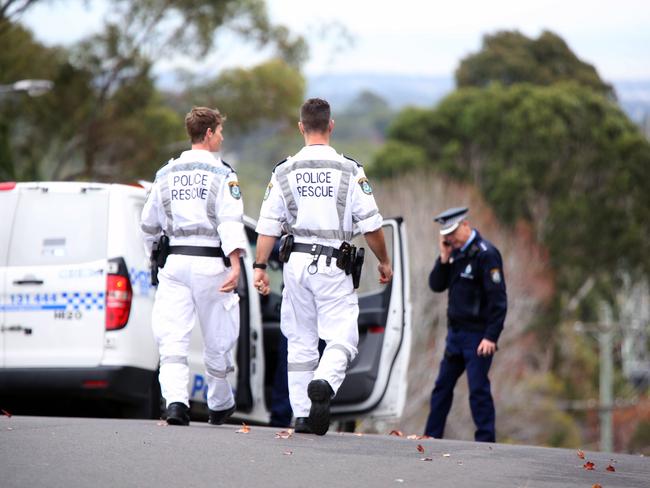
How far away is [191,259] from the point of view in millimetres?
8672

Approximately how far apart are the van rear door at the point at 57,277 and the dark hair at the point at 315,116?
1.84 meters

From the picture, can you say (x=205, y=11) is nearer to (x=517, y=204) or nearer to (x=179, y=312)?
(x=517, y=204)

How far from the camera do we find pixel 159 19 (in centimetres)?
3450

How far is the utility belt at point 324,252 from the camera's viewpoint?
8.30 metres

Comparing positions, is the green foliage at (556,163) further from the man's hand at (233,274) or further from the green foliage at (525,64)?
the man's hand at (233,274)

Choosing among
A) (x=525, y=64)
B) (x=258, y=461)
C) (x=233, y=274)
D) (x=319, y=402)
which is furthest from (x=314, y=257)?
(x=525, y=64)

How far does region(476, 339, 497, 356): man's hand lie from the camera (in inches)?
386

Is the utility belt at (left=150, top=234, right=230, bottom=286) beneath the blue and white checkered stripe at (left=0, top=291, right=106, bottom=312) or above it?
above

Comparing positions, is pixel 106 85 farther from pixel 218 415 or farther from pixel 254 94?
pixel 218 415

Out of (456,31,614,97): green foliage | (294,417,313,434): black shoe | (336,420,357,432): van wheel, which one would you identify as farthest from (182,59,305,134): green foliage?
(294,417,313,434): black shoe

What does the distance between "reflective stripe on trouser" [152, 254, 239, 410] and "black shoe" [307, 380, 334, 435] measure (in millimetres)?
903

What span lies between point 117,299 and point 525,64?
1980 inches

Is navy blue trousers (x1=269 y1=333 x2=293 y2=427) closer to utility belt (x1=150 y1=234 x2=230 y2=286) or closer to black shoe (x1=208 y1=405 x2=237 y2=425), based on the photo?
black shoe (x1=208 y1=405 x2=237 y2=425)

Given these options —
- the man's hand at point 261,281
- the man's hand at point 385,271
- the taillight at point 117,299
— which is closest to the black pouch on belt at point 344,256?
the man's hand at point 385,271
